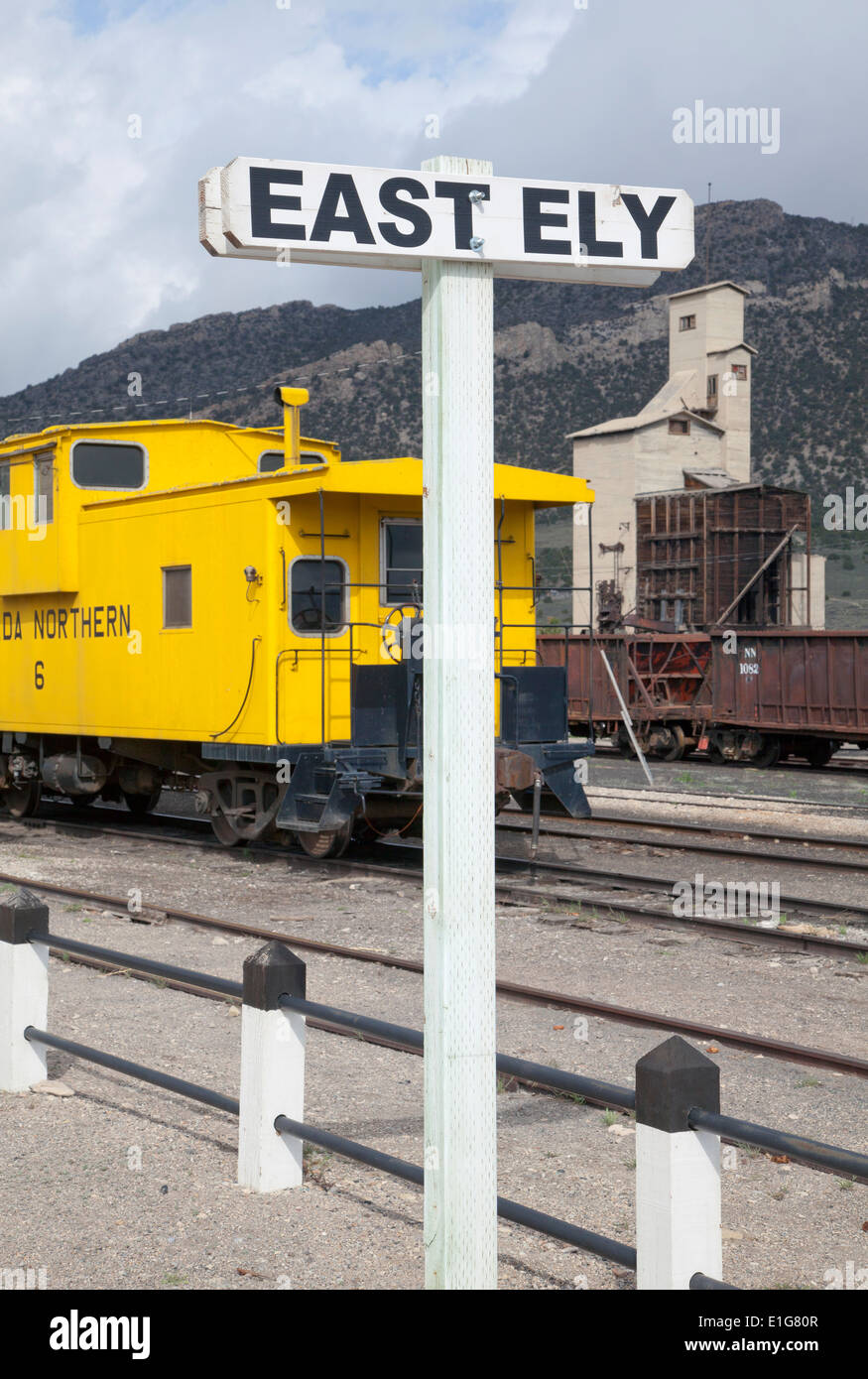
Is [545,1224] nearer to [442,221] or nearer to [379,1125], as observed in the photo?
[379,1125]

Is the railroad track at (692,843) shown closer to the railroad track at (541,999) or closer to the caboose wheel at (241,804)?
the caboose wheel at (241,804)

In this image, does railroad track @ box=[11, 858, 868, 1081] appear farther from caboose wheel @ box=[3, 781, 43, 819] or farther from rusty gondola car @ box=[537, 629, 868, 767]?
rusty gondola car @ box=[537, 629, 868, 767]

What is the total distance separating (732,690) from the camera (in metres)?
25.8

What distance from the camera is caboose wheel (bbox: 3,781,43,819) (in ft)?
56.0

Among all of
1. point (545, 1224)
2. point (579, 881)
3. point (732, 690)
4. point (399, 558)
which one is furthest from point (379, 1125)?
point (732, 690)

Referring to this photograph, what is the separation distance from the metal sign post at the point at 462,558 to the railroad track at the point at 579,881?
6708mm

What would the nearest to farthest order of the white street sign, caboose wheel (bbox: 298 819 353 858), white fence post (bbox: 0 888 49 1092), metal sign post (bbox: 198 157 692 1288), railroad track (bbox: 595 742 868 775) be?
the white street sign
metal sign post (bbox: 198 157 692 1288)
white fence post (bbox: 0 888 49 1092)
caboose wheel (bbox: 298 819 353 858)
railroad track (bbox: 595 742 868 775)

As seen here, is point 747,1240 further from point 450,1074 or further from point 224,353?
point 224,353

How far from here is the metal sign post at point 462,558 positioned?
3.14m

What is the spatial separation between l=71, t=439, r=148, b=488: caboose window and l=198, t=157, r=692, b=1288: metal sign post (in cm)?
1223

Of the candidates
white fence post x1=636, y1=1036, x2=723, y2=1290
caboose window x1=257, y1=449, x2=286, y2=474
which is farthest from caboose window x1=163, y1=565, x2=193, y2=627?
white fence post x1=636, y1=1036, x2=723, y2=1290

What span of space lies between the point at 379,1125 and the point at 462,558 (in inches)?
134

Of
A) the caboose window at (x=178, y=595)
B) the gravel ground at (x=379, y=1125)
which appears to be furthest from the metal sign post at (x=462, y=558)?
the caboose window at (x=178, y=595)
